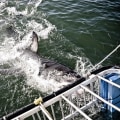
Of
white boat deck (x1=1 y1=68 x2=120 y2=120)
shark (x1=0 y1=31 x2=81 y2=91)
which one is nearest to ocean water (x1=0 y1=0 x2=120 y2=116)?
shark (x1=0 y1=31 x2=81 y2=91)

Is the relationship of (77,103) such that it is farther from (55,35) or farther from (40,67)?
(55,35)

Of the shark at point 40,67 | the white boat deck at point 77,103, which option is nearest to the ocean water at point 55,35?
the shark at point 40,67

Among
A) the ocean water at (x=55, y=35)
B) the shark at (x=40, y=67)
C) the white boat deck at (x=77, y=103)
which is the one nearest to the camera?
the white boat deck at (x=77, y=103)

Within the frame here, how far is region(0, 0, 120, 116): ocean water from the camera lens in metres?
8.03

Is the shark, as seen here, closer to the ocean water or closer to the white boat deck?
the ocean water

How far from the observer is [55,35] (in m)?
10.9

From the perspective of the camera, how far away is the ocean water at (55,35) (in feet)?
26.3

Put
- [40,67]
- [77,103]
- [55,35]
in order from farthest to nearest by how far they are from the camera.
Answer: [55,35] < [40,67] < [77,103]

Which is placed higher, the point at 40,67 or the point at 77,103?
the point at 77,103

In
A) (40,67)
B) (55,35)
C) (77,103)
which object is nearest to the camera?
(77,103)

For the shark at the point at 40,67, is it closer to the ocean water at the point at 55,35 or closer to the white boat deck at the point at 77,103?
the ocean water at the point at 55,35

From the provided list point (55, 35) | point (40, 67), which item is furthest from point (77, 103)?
point (55, 35)

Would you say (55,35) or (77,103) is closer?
(77,103)

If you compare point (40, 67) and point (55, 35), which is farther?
point (55, 35)
